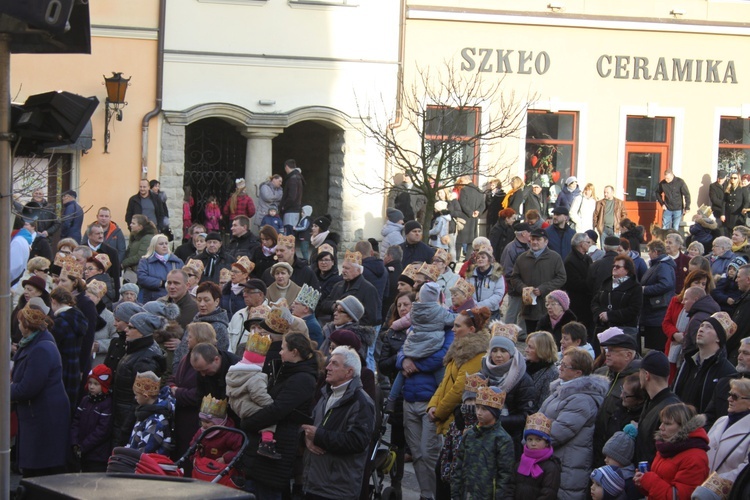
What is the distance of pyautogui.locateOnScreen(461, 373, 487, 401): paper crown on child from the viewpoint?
838cm

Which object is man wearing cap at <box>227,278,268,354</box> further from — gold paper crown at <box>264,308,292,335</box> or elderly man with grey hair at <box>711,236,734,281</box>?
elderly man with grey hair at <box>711,236,734,281</box>

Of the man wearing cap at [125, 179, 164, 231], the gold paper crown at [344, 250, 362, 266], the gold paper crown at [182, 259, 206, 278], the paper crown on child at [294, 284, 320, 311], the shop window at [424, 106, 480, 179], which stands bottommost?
the paper crown on child at [294, 284, 320, 311]

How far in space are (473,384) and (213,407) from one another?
1.89 metres

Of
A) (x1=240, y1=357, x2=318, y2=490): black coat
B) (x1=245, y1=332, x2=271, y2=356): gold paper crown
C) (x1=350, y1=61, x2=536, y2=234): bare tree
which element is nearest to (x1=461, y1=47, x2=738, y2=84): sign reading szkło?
(x1=350, y1=61, x2=536, y2=234): bare tree

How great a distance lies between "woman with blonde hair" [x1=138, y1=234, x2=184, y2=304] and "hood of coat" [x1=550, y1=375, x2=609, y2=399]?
670 cm

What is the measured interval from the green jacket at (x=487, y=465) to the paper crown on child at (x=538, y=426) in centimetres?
19

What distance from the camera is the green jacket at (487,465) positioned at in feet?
25.9

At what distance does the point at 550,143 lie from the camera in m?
24.6

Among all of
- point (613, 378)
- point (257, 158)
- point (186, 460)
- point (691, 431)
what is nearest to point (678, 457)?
point (691, 431)

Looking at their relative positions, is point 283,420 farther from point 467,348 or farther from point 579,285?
point 579,285

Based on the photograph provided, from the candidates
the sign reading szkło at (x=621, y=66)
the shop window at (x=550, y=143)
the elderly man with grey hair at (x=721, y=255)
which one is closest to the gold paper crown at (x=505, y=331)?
the elderly man with grey hair at (x=721, y=255)

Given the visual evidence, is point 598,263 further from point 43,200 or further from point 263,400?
point 43,200

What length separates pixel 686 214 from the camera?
976 inches

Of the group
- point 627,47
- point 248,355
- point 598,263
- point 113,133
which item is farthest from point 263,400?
point 627,47
